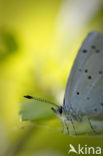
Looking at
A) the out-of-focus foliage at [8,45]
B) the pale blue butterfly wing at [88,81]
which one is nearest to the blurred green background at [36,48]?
the out-of-focus foliage at [8,45]

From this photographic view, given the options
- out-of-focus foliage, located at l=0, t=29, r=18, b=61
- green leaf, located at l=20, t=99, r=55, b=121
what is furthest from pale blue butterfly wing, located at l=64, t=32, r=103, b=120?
out-of-focus foliage, located at l=0, t=29, r=18, b=61

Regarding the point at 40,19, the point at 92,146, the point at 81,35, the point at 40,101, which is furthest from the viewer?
the point at 40,19

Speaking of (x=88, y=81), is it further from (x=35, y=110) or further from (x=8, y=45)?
(x=8, y=45)

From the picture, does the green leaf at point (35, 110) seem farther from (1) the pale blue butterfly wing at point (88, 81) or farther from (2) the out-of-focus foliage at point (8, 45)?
(2) the out-of-focus foliage at point (8, 45)

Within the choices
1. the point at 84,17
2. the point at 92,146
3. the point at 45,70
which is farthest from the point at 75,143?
the point at 84,17

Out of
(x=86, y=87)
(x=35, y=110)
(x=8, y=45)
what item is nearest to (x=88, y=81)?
(x=86, y=87)

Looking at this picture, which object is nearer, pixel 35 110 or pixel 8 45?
pixel 35 110

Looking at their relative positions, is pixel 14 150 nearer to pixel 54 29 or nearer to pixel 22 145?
pixel 22 145
